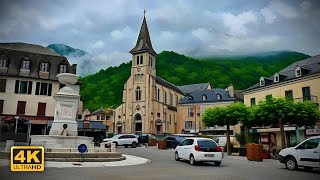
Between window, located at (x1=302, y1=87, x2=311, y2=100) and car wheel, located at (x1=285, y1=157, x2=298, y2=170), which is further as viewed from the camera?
window, located at (x1=302, y1=87, x2=311, y2=100)

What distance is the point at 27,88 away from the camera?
1576 inches

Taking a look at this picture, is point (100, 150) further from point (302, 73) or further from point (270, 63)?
point (270, 63)

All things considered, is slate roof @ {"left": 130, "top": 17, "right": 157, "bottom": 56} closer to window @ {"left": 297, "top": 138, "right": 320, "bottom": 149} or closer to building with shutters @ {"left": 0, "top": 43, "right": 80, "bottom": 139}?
building with shutters @ {"left": 0, "top": 43, "right": 80, "bottom": 139}

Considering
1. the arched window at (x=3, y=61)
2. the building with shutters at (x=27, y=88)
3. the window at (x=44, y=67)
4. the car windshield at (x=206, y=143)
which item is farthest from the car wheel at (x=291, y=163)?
the arched window at (x=3, y=61)

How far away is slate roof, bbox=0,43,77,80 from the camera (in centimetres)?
4025

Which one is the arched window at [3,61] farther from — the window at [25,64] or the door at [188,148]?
the door at [188,148]

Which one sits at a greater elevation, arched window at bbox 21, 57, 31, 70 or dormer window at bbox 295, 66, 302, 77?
arched window at bbox 21, 57, 31, 70

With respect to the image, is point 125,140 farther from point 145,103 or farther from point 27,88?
point 145,103

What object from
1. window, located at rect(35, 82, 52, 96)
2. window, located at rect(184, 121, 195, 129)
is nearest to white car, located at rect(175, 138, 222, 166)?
window, located at rect(35, 82, 52, 96)

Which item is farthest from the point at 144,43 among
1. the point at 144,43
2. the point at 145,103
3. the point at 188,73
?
the point at 188,73

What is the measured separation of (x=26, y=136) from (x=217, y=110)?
21.8 meters

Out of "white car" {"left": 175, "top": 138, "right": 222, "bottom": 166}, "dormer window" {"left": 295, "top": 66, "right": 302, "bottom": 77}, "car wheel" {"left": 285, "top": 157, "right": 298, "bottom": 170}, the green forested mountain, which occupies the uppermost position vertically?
the green forested mountain

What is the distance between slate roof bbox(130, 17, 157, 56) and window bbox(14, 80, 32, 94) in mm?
37728

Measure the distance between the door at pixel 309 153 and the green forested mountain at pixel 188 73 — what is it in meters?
66.0
